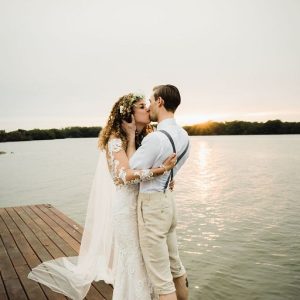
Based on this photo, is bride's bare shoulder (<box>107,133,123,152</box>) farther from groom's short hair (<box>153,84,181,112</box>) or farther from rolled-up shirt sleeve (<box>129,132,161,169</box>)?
groom's short hair (<box>153,84,181,112</box>)

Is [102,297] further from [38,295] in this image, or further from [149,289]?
[149,289]

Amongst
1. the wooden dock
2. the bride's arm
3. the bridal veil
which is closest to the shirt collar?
the bride's arm

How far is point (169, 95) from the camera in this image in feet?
9.50

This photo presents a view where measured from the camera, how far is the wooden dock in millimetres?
4202

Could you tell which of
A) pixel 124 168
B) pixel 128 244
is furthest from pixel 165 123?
pixel 128 244

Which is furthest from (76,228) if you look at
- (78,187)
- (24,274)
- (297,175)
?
(297,175)

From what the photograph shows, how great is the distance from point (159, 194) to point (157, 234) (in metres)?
0.30

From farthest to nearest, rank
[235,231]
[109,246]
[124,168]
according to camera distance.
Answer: [235,231]
[109,246]
[124,168]

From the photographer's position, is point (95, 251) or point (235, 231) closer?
point (95, 251)

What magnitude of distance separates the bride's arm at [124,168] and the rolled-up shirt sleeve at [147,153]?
0.05 meters

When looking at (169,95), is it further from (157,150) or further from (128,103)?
(128,103)

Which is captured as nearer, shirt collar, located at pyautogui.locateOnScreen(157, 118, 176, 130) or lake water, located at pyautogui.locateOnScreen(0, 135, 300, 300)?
shirt collar, located at pyautogui.locateOnScreen(157, 118, 176, 130)

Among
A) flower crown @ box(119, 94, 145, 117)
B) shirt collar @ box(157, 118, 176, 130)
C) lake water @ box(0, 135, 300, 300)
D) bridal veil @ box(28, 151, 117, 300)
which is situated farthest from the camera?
lake water @ box(0, 135, 300, 300)

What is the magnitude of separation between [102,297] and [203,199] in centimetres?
1168
